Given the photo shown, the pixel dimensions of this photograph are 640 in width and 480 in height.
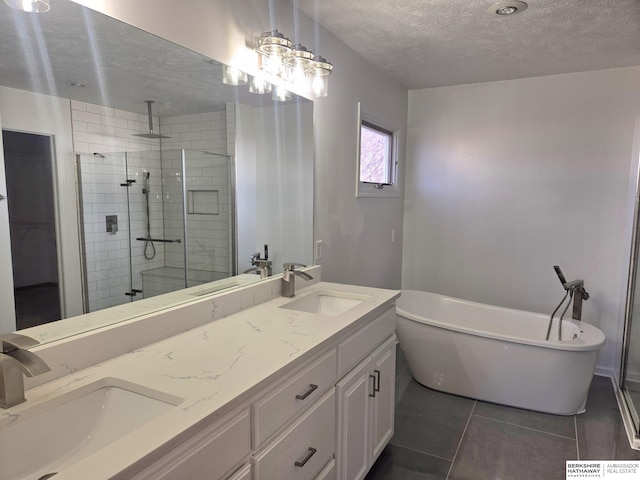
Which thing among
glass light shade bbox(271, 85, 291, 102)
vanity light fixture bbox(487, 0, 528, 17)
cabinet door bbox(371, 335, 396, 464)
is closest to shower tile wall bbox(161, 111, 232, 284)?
glass light shade bbox(271, 85, 291, 102)

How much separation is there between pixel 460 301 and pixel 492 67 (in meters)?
1.86

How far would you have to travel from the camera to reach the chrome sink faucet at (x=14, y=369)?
3.15ft

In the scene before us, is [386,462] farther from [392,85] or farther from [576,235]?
[392,85]

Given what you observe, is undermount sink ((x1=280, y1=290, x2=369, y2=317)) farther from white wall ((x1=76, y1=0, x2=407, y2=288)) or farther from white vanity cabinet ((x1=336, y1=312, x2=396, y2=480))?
white wall ((x1=76, y1=0, x2=407, y2=288))

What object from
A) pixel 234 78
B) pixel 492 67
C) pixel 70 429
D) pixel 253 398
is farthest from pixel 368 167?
pixel 70 429

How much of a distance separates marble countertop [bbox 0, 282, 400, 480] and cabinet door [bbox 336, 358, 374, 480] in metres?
0.24

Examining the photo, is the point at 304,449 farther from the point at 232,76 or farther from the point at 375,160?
the point at 375,160

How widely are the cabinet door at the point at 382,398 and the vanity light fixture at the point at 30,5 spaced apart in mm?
1750

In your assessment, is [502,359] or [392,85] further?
[392,85]

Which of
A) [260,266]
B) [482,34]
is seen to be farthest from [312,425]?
[482,34]

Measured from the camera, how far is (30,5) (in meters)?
1.12

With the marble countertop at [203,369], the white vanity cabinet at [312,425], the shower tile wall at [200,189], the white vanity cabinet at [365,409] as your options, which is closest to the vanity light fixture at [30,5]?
the shower tile wall at [200,189]

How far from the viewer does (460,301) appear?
3.42m

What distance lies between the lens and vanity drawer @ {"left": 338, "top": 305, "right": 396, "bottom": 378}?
162 cm
